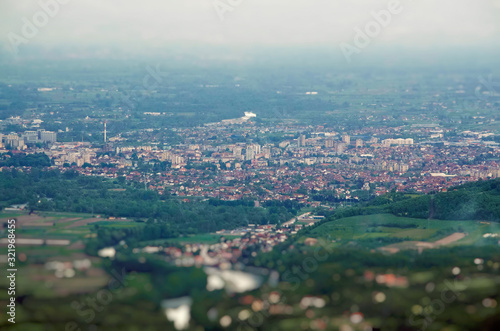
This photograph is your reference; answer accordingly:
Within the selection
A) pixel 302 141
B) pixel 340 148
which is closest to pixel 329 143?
pixel 340 148

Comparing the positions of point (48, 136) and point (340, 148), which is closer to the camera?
point (340, 148)

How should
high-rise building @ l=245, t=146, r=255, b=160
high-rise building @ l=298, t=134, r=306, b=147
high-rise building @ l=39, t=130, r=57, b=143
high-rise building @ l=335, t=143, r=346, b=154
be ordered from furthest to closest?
high-rise building @ l=298, t=134, r=306, b=147, high-rise building @ l=39, t=130, r=57, b=143, high-rise building @ l=335, t=143, r=346, b=154, high-rise building @ l=245, t=146, r=255, b=160

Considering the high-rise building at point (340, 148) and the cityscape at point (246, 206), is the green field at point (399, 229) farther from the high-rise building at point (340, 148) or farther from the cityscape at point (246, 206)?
the high-rise building at point (340, 148)

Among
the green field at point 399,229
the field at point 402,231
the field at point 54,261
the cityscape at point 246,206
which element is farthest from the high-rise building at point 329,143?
the field at point 54,261

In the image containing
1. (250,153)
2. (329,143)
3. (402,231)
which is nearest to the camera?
(402,231)

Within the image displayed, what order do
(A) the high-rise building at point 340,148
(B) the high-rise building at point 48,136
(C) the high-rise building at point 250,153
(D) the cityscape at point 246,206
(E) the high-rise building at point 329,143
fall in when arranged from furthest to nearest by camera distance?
(E) the high-rise building at point 329,143, (B) the high-rise building at point 48,136, (A) the high-rise building at point 340,148, (C) the high-rise building at point 250,153, (D) the cityscape at point 246,206

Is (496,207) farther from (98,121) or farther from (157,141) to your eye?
(98,121)

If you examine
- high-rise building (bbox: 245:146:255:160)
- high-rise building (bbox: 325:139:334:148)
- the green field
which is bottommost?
the green field

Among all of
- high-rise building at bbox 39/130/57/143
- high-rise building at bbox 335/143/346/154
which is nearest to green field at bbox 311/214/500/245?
high-rise building at bbox 335/143/346/154

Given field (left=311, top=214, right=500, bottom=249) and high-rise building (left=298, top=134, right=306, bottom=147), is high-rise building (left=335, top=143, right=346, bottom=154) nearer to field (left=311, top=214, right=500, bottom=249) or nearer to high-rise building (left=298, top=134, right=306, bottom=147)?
high-rise building (left=298, top=134, right=306, bottom=147)

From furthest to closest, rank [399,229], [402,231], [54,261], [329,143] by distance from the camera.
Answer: [329,143] < [399,229] < [402,231] < [54,261]

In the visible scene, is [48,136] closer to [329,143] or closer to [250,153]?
[250,153]
